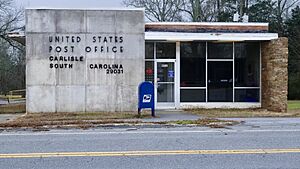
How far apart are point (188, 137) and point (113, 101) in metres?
8.80

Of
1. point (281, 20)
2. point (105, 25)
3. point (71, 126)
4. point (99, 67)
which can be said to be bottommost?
point (71, 126)

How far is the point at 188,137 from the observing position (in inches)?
442

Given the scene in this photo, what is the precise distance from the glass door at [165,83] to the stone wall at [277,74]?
4.49 m

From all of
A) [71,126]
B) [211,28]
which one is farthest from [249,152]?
[211,28]

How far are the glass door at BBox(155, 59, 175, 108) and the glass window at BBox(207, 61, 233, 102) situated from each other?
1823mm

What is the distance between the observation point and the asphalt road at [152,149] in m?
7.82

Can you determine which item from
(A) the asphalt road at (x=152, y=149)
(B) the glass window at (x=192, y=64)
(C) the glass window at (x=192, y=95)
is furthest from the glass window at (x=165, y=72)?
(A) the asphalt road at (x=152, y=149)

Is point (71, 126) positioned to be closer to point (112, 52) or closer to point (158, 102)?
point (112, 52)

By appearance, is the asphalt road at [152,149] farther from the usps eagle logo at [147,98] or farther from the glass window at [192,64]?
the glass window at [192,64]

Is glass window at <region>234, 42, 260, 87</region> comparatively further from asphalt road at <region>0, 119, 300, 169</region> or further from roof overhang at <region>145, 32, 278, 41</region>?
asphalt road at <region>0, 119, 300, 169</region>

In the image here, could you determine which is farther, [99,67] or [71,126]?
[99,67]

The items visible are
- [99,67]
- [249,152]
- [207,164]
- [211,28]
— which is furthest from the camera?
[211,28]

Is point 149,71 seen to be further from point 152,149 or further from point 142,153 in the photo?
point 142,153

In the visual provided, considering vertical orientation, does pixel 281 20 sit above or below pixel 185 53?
above
